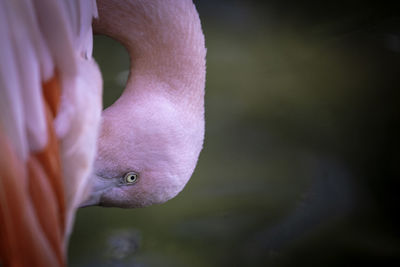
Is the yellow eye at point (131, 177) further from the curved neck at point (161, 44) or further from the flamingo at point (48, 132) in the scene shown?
the curved neck at point (161, 44)

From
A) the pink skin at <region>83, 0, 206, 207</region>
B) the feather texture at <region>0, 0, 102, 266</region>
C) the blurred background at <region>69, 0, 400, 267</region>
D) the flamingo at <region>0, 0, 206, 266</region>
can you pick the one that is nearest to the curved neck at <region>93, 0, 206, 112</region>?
the pink skin at <region>83, 0, 206, 207</region>

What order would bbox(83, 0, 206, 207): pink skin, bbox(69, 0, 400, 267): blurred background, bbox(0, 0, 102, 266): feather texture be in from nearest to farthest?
bbox(0, 0, 102, 266): feather texture < bbox(83, 0, 206, 207): pink skin < bbox(69, 0, 400, 267): blurred background

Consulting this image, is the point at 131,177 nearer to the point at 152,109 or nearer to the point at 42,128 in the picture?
the point at 152,109

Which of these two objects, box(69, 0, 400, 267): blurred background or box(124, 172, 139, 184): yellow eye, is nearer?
box(124, 172, 139, 184): yellow eye

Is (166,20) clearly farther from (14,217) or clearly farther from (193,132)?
(14,217)

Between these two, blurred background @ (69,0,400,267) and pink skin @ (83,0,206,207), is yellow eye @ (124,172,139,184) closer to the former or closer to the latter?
pink skin @ (83,0,206,207)

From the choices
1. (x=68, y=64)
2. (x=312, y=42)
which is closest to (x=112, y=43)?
(x=312, y=42)

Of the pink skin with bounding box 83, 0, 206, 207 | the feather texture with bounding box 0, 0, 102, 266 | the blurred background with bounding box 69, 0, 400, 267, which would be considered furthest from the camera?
the blurred background with bounding box 69, 0, 400, 267

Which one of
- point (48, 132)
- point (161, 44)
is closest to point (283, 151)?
point (161, 44)

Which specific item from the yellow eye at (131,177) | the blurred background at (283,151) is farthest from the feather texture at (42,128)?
the blurred background at (283,151)
